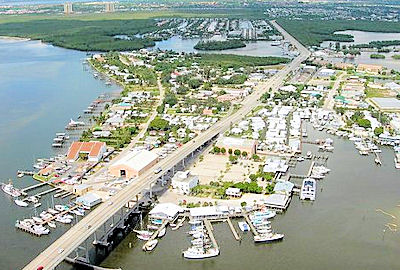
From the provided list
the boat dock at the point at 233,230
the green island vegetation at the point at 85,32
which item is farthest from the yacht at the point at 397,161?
the green island vegetation at the point at 85,32

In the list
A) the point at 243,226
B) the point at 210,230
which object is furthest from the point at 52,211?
the point at 243,226

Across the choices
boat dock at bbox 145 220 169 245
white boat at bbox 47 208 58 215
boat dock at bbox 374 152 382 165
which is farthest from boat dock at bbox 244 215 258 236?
boat dock at bbox 374 152 382 165

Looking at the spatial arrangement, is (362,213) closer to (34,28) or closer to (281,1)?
(34,28)

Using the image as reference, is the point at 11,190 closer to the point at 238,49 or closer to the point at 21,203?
the point at 21,203

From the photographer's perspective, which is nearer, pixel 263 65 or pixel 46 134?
pixel 46 134

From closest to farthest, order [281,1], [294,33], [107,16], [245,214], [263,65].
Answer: [245,214]
[263,65]
[294,33]
[107,16]
[281,1]

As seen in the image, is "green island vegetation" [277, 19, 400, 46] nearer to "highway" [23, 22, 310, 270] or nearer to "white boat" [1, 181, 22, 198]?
"highway" [23, 22, 310, 270]

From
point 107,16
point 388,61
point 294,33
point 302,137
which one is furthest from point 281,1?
point 302,137
